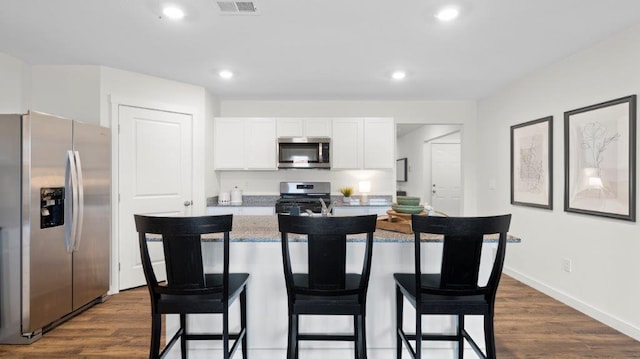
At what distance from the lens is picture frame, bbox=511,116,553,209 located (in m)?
3.38

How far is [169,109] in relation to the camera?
377 cm

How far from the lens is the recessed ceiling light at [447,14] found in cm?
221

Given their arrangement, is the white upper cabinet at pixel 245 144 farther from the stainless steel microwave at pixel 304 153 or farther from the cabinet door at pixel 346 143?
the cabinet door at pixel 346 143

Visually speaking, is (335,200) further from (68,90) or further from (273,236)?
(68,90)

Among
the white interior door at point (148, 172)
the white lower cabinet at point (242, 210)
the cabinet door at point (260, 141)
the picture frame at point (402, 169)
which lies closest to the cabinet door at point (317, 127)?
the cabinet door at point (260, 141)

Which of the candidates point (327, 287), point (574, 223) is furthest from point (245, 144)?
point (574, 223)

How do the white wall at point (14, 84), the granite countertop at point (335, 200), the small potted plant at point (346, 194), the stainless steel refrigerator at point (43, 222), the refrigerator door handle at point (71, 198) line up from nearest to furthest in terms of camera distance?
the stainless steel refrigerator at point (43, 222) → the refrigerator door handle at point (71, 198) → the white wall at point (14, 84) → the granite countertop at point (335, 200) → the small potted plant at point (346, 194)

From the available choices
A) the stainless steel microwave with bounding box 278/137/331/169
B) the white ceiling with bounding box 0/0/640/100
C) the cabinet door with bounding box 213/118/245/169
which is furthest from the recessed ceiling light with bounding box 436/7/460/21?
the cabinet door with bounding box 213/118/245/169

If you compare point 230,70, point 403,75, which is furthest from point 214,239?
point 403,75

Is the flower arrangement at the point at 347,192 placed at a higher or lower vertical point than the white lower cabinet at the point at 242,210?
higher

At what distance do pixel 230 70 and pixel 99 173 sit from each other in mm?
1630

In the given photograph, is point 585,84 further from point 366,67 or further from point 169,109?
point 169,109

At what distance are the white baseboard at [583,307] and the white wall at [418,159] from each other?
292cm

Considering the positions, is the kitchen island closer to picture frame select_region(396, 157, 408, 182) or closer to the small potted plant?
the small potted plant
